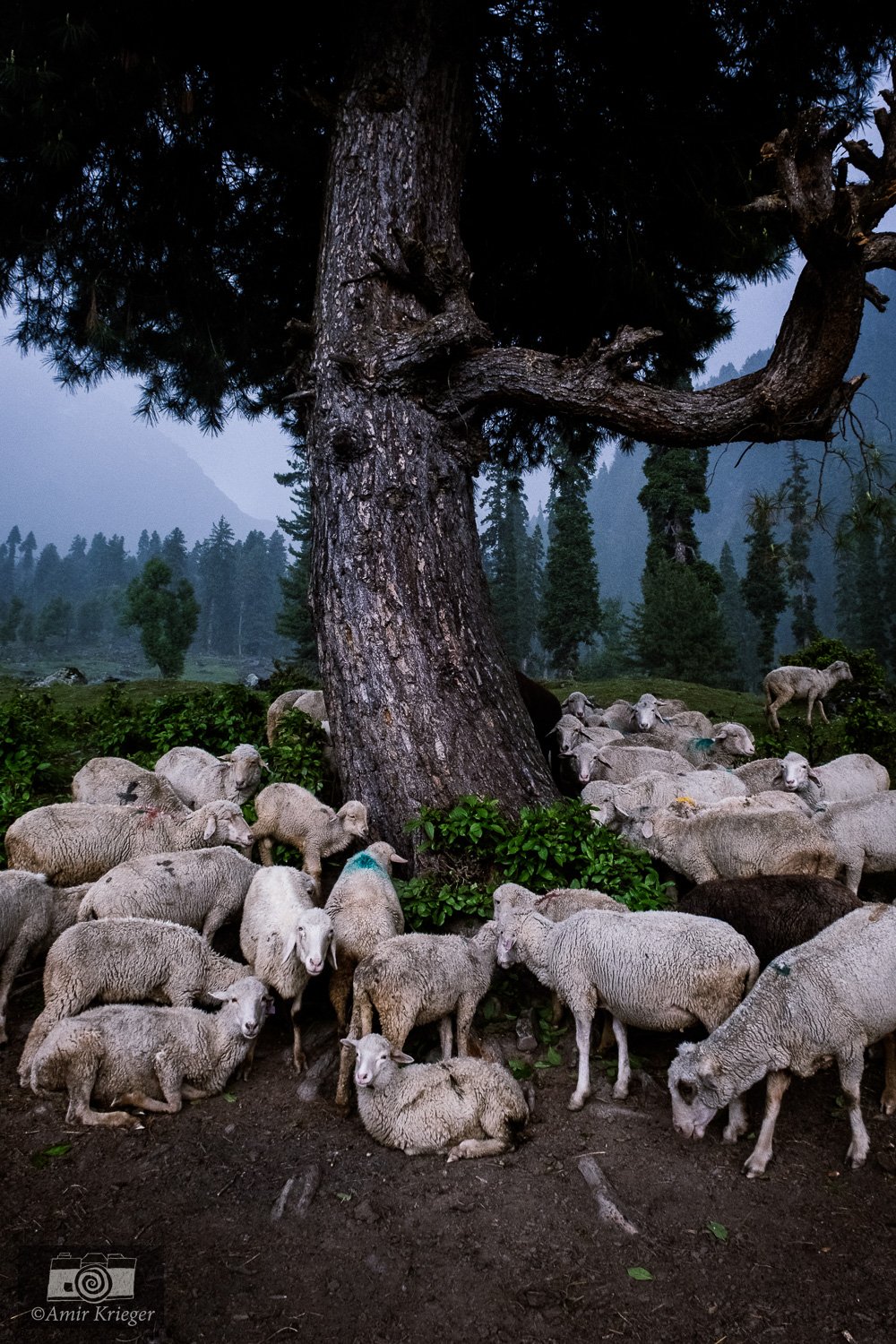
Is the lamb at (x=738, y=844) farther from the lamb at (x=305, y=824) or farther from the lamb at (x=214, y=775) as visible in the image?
the lamb at (x=214, y=775)

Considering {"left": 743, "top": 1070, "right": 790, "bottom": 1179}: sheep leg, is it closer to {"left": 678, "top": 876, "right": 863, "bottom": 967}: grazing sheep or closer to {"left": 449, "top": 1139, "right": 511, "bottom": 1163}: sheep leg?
{"left": 678, "top": 876, "right": 863, "bottom": 967}: grazing sheep

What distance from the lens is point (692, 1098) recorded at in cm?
459

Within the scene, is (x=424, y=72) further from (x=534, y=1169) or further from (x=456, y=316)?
(x=534, y=1169)

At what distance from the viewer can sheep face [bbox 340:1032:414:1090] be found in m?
4.45

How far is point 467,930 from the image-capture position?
616cm

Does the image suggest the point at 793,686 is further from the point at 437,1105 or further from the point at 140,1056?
the point at 140,1056

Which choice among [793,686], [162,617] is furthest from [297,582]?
[793,686]

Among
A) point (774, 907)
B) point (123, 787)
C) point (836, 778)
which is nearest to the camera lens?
point (774, 907)

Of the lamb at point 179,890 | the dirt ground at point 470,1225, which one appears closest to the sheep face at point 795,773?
the dirt ground at point 470,1225

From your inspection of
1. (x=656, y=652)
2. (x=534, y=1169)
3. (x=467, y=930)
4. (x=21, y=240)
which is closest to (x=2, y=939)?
(x=467, y=930)

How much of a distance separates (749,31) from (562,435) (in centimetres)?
633

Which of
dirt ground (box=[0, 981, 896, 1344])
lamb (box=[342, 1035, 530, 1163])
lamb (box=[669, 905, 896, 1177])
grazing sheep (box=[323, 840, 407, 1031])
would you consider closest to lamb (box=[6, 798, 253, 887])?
grazing sheep (box=[323, 840, 407, 1031])

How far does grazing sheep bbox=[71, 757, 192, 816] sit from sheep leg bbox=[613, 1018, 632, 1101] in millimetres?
4959

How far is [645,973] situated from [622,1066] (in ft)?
1.99
